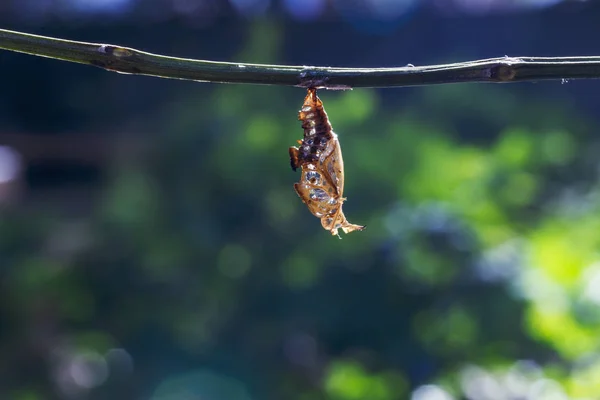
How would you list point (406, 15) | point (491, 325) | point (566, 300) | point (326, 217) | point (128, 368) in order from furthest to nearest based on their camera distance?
point (406, 15)
point (128, 368)
point (491, 325)
point (566, 300)
point (326, 217)

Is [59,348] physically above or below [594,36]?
below

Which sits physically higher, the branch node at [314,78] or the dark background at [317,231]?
the dark background at [317,231]

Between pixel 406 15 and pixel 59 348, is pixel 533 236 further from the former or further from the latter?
pixel 59 348

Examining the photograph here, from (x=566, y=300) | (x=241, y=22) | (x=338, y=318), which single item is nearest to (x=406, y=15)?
(x=241, y=22)

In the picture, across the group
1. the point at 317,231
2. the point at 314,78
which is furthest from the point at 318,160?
the point at 317,231

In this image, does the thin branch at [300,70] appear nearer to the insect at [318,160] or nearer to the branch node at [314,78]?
the branch node at [314,78]

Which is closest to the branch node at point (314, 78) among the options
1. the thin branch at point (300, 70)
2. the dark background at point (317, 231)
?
the thin branch at point (300, 70)
